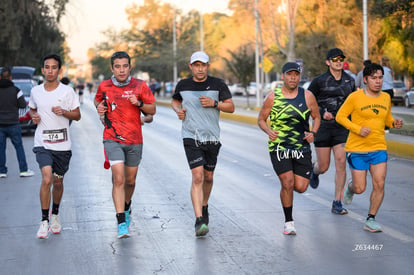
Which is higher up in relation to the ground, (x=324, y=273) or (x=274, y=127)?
(x=274, y=127)

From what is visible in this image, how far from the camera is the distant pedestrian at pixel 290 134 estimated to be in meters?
7.66

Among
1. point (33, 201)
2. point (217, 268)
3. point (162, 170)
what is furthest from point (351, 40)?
point (217, 268)

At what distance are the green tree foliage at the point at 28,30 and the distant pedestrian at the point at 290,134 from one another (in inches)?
1003

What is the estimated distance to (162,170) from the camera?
1362 cm

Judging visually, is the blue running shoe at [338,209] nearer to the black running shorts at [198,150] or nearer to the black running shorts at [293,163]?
the black running shorts at [293,163]

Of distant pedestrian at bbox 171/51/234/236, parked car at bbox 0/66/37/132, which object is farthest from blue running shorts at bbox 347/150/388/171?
parked car at bbox 0/66/37/132

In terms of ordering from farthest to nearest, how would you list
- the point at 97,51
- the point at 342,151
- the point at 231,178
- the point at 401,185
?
1. the point at 97,51
2. the point at 231,178
3. the point at 401,185
4. the point at 342,151

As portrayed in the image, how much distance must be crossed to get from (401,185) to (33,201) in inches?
215

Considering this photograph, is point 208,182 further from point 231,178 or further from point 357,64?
point 357,64

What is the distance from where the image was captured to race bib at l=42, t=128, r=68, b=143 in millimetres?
7719

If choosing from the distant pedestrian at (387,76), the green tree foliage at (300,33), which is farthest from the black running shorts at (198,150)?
the green tree foliage at (300,33)

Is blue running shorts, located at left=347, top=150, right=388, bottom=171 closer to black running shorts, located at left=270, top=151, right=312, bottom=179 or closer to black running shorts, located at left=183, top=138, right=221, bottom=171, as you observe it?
black running shorts, located at left=270, top=151, right=312, bottom=179

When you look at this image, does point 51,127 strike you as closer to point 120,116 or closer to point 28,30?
point 120,116

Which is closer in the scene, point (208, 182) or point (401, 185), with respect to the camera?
point (208, 182)
